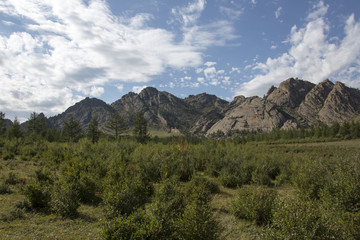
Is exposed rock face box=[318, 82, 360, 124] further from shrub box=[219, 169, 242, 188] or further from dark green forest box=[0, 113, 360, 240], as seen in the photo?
dark green forest box=[0, 113, 360, 240]

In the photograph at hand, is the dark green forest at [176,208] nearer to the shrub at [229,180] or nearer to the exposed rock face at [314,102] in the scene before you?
the shrub at [229,180]

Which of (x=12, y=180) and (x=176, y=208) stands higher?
(x=12, y=180)

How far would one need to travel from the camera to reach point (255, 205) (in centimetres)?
764

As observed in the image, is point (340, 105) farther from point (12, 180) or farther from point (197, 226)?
point (12, 180)

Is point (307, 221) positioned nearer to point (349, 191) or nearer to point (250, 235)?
point (250, 235)

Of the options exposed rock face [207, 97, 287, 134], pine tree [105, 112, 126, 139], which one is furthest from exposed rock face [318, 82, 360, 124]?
pine tree [105, 112, 126, 139]

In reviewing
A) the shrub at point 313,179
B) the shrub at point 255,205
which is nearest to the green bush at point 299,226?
the shrub at point 255,205

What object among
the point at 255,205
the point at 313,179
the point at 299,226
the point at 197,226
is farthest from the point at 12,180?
the point at 313,179

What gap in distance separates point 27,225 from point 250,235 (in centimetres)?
812

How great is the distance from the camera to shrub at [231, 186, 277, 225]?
7.56m

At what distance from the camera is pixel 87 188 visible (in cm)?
993

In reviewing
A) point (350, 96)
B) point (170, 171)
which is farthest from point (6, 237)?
point (350, 96)

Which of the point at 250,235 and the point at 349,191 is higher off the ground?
the point at 349,191

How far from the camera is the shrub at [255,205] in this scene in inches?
298
